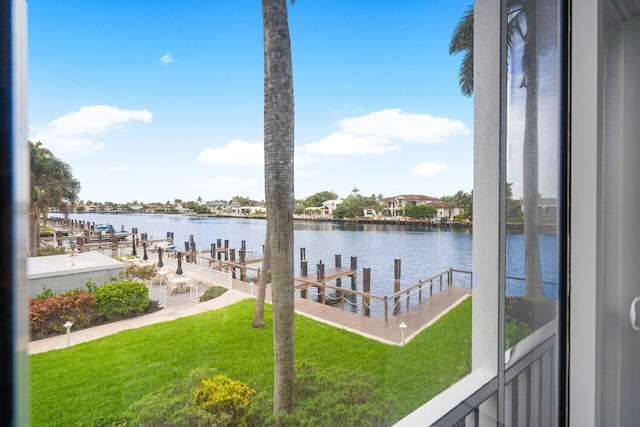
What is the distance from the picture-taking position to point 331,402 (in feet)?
3.39

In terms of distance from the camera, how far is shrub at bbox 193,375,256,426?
784mm

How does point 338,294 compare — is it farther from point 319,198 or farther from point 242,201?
point 242,201

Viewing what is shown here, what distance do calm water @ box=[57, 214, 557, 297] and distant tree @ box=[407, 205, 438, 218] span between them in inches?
2.0

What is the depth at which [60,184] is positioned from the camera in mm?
559

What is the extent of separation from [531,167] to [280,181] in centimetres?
87

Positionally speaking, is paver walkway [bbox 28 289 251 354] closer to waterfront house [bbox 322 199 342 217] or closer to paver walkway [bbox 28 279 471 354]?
paver walkway [bbox 28 279 471 354]

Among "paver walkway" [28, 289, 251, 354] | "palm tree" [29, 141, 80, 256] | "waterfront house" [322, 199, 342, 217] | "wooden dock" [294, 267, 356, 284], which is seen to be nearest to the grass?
"paver walkway" [28, 289, 251, 354]

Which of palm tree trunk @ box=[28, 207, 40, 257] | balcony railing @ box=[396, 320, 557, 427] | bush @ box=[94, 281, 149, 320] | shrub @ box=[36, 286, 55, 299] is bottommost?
balcony railing @ box=[396, 320, 557, 427]

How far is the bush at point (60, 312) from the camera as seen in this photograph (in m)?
0.50

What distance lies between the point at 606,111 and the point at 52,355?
1701mm

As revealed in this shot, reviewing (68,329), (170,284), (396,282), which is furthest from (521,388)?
(68,329)

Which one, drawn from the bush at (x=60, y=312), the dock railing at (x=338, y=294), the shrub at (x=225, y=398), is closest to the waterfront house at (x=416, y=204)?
the dock railing at (x=338, y=294)

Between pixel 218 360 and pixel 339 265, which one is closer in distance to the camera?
pixel 218 360

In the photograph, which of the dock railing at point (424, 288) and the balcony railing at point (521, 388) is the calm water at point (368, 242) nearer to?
the dock railing at point (424, 288)
